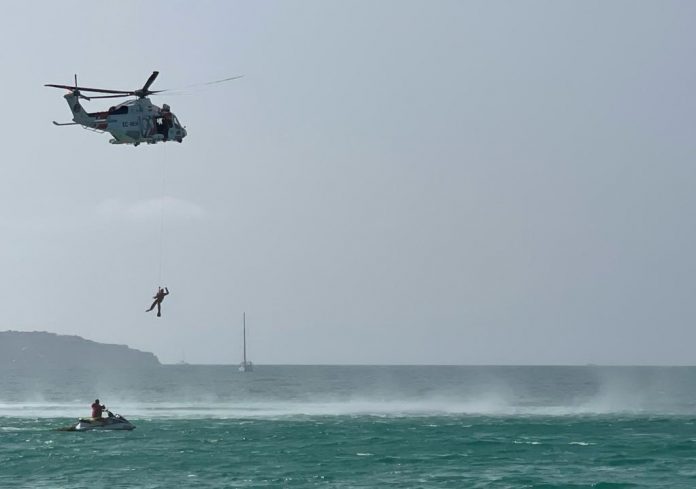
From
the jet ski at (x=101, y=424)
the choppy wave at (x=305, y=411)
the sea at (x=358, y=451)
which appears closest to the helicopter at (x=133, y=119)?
the sea at (x=358, y=451)

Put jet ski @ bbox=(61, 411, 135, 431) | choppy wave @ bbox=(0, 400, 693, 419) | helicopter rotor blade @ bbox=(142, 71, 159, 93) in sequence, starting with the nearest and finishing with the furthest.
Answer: helicopter rotor blade @ bbox=(142, 71, 159, 93), jet ski @ bbox=(61, 411, 135, 431), choppy wave @ bbox=(0, 400, 693, 419)

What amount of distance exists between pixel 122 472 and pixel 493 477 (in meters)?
21.4

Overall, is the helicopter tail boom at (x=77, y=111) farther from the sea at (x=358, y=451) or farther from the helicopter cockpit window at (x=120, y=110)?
the sea at (x=358, y=451)

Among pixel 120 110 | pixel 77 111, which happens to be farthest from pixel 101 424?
pixel 120 110

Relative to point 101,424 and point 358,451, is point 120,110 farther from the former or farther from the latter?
point 101,424

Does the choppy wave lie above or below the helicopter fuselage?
below

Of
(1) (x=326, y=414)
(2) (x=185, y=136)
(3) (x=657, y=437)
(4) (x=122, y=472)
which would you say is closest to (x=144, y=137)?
(2) (x=185, y=136)

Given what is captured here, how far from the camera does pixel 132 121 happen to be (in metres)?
56.3

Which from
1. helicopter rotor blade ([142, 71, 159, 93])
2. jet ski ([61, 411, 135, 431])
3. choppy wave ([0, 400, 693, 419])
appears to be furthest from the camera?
choppy wave ([0, 400, 693, 419])

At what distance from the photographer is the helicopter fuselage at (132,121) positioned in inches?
2216

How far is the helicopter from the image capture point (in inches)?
2216

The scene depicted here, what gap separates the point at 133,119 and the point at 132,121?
5.0 inches

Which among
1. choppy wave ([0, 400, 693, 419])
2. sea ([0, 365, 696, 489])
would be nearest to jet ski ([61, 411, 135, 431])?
sea ([0, 365, 696, 489])

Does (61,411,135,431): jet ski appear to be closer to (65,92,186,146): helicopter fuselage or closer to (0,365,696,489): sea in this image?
(0,365,696,489): sea
